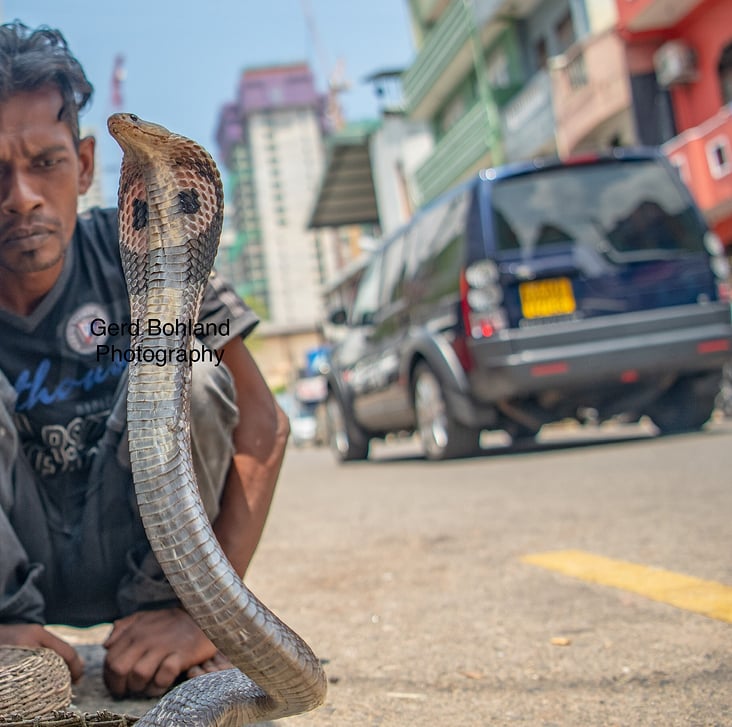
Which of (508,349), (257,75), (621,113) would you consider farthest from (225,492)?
(257,75)

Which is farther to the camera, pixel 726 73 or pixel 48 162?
pixel 726 73

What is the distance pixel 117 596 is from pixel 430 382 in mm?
5804

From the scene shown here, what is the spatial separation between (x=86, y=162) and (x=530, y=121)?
19.6 meters

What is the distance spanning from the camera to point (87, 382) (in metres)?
2.24

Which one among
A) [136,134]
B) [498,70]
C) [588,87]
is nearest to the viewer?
[136,134]

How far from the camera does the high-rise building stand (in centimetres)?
13300

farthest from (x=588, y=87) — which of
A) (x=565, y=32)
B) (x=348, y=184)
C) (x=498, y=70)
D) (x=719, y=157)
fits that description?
(x=348, y=184)

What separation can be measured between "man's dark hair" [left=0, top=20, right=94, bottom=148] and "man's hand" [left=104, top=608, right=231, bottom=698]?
1006mm

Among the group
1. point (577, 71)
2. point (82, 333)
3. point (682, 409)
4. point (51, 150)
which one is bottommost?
point (682, 409)

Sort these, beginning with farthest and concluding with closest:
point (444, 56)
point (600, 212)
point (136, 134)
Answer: point (444, 56) → point (600, 212) → point (136, 134)

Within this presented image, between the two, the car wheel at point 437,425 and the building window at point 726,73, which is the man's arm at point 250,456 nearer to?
the car wheel at point 437,425

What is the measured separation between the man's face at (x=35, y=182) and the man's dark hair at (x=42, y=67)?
0.02 m

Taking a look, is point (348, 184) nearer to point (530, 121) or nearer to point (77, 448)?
point (530, 121)

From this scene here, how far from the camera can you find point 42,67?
6.96 ft
